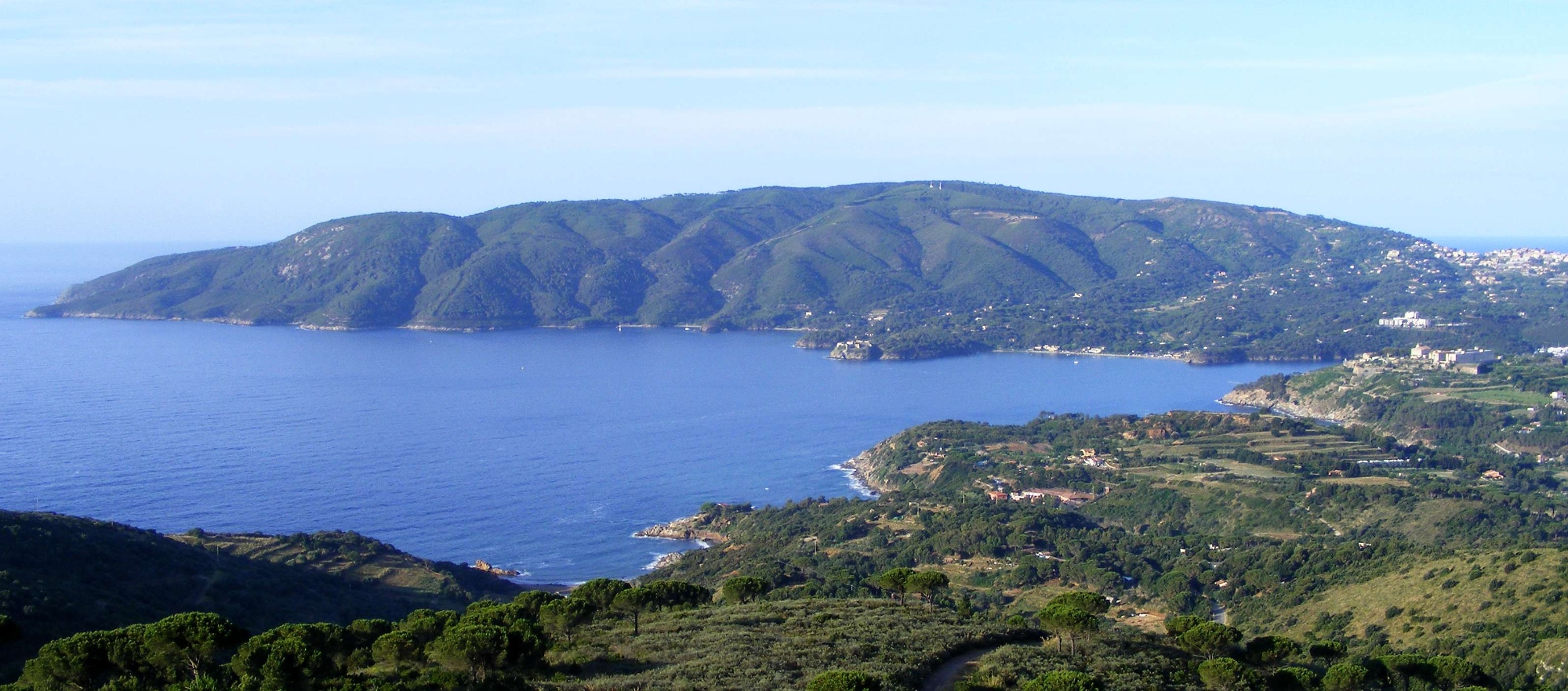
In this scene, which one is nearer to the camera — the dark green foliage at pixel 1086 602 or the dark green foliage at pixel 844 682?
the dark green foliage at pixel 844 682

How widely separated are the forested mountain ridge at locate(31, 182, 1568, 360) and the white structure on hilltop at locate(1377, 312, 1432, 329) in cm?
217

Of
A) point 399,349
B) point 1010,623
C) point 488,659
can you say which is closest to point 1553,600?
point 1010,623

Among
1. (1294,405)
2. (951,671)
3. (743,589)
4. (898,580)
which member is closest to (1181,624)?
(898,580)

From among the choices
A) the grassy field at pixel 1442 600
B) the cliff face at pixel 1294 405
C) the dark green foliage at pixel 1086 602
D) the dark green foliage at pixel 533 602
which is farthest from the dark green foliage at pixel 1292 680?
the cliff face at pixel 1294 405

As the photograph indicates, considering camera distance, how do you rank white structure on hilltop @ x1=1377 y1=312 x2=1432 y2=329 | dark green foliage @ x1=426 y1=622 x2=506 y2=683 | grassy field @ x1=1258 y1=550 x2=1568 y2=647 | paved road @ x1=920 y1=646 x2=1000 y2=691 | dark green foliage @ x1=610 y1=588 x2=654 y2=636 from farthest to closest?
1. white structure on hilltop @ x1=1377 y1=312 x2=1432 y2=329
2. grassy field @ x1=1258 y1=550 x2=1568 y2=647
3. dark green foliage @ x1=610 y1=588 x2=654 y2=636
4. dark green foliage @ x1=426 y1=622 x2=506 y2=683
5. paved road @ x1=920 y1=646 x2=1000 y2=691

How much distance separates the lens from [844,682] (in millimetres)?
14828

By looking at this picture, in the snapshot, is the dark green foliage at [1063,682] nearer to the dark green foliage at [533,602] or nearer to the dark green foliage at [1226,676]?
the dark green foliage at [1226,676]

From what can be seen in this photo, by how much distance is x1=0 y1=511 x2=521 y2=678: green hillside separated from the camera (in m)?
24.2

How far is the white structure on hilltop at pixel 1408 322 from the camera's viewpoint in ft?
390

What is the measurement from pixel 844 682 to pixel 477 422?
6660cm

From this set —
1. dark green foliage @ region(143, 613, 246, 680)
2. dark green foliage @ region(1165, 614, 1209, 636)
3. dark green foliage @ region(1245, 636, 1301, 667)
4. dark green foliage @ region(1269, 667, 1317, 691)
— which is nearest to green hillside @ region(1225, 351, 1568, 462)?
dark green foliage @ region(1165, 614, 1209, 636)

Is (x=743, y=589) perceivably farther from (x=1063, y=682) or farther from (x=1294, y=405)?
(x=1294, y=405)

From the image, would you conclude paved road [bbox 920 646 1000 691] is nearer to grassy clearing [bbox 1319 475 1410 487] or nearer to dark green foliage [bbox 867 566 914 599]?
dark green foliage [bbox 867 566 914 599]

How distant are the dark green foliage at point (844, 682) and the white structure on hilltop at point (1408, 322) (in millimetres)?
118749
